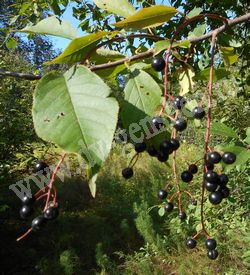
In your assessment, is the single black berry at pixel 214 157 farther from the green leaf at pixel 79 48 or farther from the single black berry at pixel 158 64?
the green leaf at pixel 79 48

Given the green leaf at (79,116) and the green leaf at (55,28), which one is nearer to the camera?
the green leaf at (79,116)

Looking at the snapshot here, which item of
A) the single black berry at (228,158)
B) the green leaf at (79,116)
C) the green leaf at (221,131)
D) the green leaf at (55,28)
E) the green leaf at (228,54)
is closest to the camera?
the green leaf at (79,116)

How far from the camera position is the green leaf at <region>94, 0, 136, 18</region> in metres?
0.81

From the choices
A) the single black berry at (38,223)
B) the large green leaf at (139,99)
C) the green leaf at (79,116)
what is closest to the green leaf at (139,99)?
the large green leaf at (139,99)

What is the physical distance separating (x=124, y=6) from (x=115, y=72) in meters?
0.15

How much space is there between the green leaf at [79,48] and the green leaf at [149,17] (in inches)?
2.1

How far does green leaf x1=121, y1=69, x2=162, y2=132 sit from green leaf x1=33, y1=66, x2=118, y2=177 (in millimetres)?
110

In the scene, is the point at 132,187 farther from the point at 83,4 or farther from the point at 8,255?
the point at 83,4

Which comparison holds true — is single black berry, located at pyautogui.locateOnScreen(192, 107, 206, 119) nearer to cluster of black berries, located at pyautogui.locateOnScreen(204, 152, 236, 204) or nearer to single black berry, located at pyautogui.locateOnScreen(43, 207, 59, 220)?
cluster of black berries, located at pyautogui.locateOnScreen(204, 152, 236, 204)

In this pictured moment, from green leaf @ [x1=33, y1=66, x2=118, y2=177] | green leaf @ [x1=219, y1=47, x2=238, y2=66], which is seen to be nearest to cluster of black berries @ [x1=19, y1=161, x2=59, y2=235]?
green leaf @ [x1=33, y1=66, x2=118, y2=177]

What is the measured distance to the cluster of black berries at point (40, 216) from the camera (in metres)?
0.63

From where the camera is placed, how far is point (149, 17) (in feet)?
2.31

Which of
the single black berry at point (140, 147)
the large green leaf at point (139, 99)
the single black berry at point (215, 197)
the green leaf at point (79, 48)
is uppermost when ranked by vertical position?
the green leaf at point (79, 48)

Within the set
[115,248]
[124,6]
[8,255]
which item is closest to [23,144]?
[8,255]
